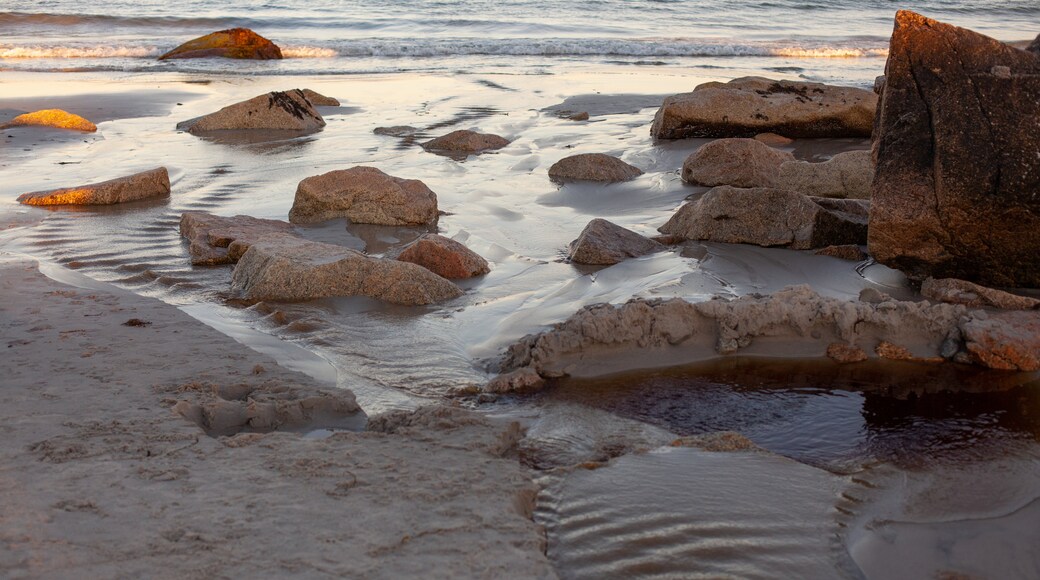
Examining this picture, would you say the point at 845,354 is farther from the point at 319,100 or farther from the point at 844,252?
the point at 319,100

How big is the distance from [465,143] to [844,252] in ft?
14.3

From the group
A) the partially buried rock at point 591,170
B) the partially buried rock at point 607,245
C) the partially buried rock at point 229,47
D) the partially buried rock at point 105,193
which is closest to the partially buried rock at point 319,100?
the partially buried rock at point 105,193

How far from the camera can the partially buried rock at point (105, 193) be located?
685 cm

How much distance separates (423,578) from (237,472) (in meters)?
0.80

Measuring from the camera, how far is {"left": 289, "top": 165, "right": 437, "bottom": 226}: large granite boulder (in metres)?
6.49

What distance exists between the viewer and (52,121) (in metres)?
10.0

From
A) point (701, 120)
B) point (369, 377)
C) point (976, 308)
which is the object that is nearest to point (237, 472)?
point (369, 377)

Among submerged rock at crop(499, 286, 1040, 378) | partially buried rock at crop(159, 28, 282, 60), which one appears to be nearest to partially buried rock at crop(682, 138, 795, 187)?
submerged rock at crop(499, 286, 1040, 378)

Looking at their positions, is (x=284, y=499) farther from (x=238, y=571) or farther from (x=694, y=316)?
(x=694, y=316)

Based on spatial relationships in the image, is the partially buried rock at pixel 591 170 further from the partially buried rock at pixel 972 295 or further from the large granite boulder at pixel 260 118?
the large granite boulder at pixel 260 118

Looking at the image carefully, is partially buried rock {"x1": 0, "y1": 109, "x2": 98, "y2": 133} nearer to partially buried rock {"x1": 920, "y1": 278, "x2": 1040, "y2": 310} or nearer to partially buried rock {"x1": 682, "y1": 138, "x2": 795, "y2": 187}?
partially buried rock {"x1": 682, "y1": 138, "x2": 795, "y2": 187}

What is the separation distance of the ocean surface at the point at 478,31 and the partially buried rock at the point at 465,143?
686cm

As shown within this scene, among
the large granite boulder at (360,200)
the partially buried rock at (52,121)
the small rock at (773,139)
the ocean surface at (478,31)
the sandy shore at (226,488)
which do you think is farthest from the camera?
the ocean surface at (478,31)

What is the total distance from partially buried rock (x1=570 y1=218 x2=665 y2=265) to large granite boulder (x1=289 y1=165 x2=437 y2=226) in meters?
1.36
